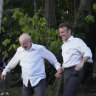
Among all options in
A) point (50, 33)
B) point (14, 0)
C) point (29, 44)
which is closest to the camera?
point (29, 44)

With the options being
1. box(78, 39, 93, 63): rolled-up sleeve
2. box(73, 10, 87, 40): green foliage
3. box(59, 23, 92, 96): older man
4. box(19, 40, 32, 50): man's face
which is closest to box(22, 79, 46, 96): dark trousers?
box(59, 23, 92, 96): older man

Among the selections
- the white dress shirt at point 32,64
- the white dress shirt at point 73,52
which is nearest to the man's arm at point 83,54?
the white dress shirt at point 73,52

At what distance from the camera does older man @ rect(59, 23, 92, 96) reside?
5.86 meters

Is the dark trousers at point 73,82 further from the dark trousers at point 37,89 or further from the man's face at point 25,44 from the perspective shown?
the man's face at point 25,44

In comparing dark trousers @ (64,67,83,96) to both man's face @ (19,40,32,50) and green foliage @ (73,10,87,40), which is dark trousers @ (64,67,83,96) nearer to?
man's face @ (19,40,32,50)

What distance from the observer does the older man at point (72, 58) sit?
5.86 m

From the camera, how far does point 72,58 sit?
6.00m

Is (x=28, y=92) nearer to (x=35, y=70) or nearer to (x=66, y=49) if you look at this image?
(x=35, y=70)

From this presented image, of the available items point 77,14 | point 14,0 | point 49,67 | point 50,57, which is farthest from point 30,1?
point 50,57

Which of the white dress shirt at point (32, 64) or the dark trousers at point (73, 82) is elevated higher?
the white dress shirt at point (32, 64)

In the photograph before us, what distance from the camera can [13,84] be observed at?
1556 cm

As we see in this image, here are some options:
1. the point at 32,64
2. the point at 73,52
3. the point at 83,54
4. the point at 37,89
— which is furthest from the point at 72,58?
the point at 37,89

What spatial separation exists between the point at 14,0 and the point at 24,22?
4.99 meters

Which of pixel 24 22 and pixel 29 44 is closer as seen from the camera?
pixel 29 44
